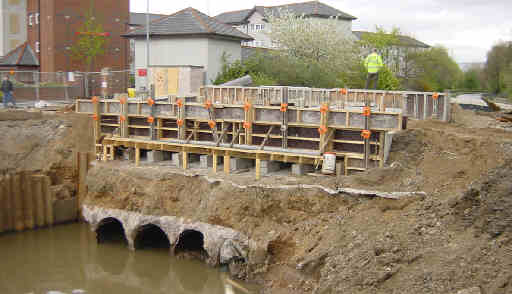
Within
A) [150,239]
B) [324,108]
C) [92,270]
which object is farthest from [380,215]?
[92,270]

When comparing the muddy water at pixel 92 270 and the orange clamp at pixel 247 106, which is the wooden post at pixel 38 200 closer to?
the muddy water at pixel 92 270

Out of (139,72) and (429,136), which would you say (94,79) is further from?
(429,136)

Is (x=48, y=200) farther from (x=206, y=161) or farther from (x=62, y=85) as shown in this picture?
(x=62, y=85)

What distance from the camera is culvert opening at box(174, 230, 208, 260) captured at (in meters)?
19.0

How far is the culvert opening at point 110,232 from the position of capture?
2116 cm

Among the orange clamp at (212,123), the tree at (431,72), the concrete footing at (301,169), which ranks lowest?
the concrete footing at (301,169)

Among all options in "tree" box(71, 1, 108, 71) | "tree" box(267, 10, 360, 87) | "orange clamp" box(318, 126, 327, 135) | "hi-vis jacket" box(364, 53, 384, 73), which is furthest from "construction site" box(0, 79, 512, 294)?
"tree" box(71, 1, 108, 71)

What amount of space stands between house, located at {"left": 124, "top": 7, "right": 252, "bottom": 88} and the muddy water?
15.5 metres

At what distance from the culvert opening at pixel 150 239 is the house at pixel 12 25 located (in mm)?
42824

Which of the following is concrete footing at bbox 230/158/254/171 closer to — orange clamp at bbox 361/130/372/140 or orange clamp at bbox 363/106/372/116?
orange clamp at bbox 361/130/372/140

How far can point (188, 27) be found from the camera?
3400cm

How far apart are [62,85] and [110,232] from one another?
16.9m

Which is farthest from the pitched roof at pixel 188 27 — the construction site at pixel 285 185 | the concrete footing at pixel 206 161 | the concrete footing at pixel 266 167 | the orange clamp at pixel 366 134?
the orange clamp at pixel 366 134

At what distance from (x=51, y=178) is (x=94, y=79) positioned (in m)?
15.1
